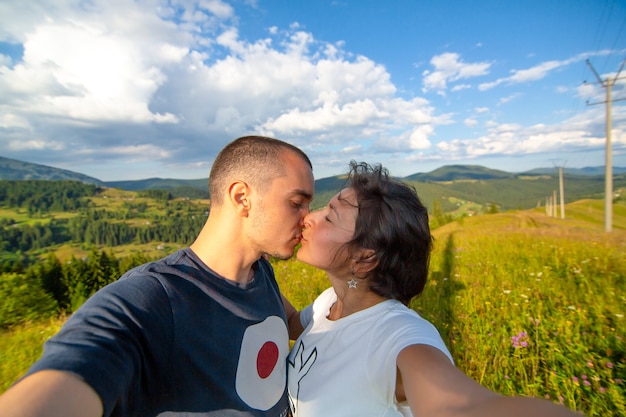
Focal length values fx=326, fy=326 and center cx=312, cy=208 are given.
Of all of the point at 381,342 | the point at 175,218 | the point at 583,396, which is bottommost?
the point at 175,218

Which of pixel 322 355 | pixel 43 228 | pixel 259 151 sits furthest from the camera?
pixel 43 228

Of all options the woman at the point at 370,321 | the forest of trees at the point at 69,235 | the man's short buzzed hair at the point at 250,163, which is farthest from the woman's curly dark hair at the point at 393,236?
the forest of trees at the point at 69,235

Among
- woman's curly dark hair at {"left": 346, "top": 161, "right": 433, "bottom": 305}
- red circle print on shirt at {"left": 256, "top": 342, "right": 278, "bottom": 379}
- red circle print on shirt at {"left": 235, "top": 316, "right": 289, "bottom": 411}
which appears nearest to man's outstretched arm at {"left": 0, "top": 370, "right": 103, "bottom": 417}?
red circle print on shirt at {"left": 235, "top": 316, "right": 289, "bottom": 411}

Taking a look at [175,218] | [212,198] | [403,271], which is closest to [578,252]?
[403,271]

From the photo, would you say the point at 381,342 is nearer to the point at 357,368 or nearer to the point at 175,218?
the point at 357,368

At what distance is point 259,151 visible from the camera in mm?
2396

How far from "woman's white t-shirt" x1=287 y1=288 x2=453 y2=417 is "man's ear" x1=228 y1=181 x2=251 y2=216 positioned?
0.94 meters

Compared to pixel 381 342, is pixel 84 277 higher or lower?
lower

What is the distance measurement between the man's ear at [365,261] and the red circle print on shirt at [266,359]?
27.5 inches

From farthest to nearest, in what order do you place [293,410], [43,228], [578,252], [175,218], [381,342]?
[175,218], [43,228], [578,252], [293,410], [381,342]

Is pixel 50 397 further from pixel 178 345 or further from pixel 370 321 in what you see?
pixel 370 321

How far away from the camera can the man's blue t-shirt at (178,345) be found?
1095 millimetres

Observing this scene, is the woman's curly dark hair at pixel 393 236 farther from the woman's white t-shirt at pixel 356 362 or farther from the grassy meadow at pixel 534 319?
the grassy meadow at pixel 534 319

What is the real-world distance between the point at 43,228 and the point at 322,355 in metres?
148
